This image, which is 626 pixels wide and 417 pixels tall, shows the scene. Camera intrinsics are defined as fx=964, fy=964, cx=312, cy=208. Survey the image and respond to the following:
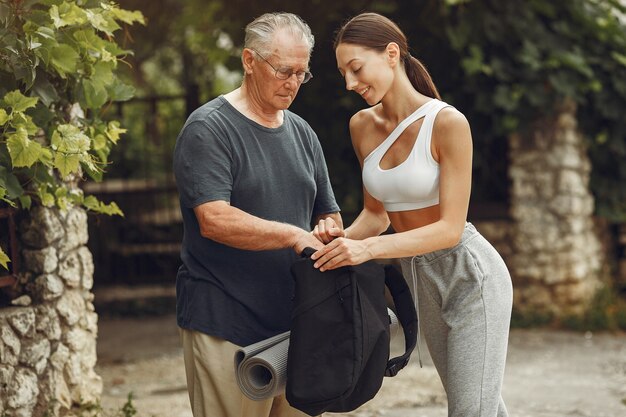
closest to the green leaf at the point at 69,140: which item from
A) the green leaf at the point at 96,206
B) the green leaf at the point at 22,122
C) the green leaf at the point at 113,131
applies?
the green leaf at the point at 22,122

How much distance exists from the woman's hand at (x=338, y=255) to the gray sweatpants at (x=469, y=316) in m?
0.39

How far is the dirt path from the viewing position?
221 inches

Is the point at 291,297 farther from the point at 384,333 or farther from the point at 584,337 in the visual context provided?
the point at 584,337

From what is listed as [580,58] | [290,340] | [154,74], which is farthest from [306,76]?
[154,74]

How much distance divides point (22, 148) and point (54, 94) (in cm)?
48

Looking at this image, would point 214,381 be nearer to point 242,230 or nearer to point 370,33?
point 242,230

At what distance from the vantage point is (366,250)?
2953 mm

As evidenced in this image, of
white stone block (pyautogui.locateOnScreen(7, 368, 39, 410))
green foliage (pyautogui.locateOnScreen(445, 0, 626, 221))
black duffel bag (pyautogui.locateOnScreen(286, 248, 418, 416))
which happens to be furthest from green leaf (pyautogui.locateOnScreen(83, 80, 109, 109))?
green foliage (pyautogui.locateOnScreen(445, 0, 626, 221))

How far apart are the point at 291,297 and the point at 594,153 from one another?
5971 millimetres

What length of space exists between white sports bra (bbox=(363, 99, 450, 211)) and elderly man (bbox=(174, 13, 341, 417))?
0.88 feet

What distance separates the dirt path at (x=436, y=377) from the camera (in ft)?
18.4

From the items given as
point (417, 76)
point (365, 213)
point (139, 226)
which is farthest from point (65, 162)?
point (139, 226)

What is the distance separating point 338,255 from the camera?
2.91 metres

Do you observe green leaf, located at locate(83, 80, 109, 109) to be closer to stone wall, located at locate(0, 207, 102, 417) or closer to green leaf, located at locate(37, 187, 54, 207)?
green leaf, located at locate(37, 187, 54, 207)
